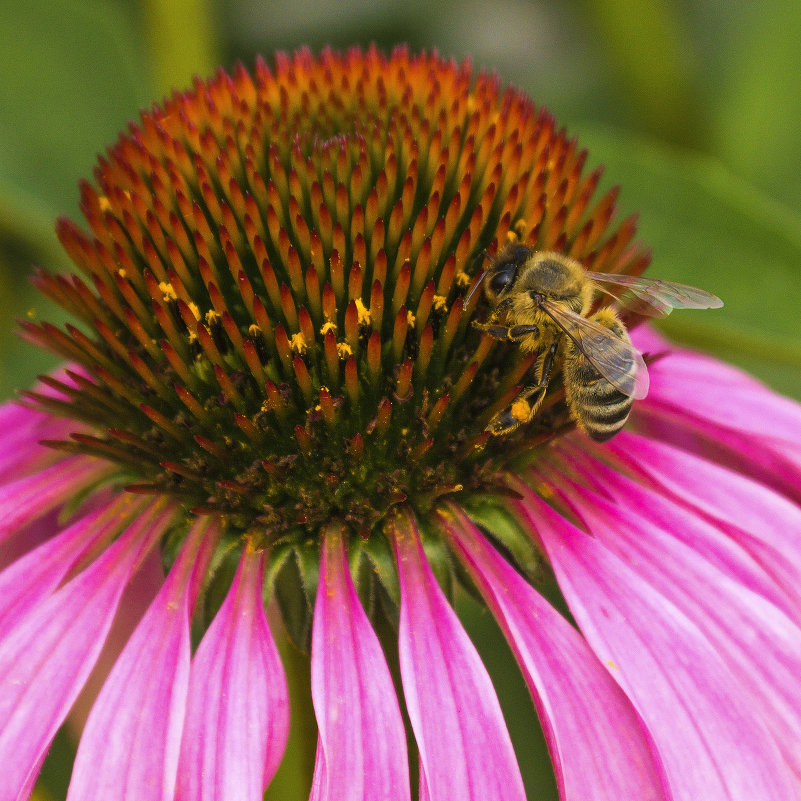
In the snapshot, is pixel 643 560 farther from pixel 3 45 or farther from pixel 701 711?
pixel 3 45

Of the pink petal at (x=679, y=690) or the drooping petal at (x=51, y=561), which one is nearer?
the pink petal at (x=679, y=690)

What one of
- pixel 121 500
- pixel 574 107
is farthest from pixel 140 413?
pixel 574 107

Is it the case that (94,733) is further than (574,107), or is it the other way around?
(574,107)

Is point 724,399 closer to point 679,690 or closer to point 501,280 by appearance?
point 501,280

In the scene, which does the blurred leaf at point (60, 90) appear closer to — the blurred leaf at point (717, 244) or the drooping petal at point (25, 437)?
the drooping petal at point (25, 437)

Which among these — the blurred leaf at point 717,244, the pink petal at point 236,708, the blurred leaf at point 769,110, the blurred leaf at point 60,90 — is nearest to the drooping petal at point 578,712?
the pink petal at point 236,708

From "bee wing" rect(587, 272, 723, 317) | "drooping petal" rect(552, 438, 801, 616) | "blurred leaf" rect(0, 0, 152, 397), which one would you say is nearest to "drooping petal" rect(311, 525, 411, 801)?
"drooping petal" rect(552, 438, 801, 616)
